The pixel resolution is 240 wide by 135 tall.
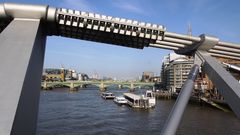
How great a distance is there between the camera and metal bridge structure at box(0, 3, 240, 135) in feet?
22.2

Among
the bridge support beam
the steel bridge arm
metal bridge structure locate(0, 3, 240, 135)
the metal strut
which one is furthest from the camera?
the steel bridge arm

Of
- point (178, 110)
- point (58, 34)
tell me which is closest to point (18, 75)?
point (178, 110)

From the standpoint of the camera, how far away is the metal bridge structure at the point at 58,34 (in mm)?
6754

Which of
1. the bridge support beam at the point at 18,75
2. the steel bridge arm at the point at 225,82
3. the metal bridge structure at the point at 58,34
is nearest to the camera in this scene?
the bridge support beam at the point at 18,75

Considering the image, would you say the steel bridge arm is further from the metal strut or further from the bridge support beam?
the bridge support beam

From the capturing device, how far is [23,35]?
26.0ft

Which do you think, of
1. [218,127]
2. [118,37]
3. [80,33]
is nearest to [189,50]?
[118,37]

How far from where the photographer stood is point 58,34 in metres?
10.8

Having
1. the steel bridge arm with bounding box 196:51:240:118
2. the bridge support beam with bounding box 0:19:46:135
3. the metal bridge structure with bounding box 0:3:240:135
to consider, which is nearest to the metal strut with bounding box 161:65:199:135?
the metal bridge structure with bounding box 0:3:240:135

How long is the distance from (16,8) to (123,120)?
3197 cm

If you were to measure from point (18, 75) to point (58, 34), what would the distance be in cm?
410

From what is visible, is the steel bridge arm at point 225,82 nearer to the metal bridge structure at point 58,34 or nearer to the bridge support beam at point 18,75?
the metal bridge structure at point 58,34

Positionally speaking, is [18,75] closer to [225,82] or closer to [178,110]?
[178,110]

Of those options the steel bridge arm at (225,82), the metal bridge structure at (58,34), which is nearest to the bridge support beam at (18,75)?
the metal bridge structure at (58,34)
